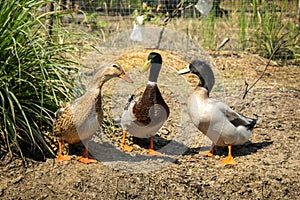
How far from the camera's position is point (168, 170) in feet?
10.8

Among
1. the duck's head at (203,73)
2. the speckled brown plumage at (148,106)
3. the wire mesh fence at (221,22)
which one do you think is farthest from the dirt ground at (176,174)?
the wire mesh fence at (221,22)

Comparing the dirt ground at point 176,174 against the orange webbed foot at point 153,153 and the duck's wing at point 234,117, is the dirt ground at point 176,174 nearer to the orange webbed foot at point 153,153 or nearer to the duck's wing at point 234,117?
the orange webbed foot at point 153,153

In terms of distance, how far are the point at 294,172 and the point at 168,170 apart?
0.85 metres

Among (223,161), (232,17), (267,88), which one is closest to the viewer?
(223,161)

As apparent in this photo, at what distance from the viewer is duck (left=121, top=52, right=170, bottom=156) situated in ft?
11.2

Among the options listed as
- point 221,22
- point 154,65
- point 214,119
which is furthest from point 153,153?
point 221,22

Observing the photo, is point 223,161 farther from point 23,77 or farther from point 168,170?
point 23,77

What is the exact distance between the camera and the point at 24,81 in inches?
128

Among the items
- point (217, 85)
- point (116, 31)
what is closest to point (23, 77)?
point (217, 85)

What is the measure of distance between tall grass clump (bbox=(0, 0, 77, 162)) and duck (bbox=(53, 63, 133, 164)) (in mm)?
144

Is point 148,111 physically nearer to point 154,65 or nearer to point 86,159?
point 154,65

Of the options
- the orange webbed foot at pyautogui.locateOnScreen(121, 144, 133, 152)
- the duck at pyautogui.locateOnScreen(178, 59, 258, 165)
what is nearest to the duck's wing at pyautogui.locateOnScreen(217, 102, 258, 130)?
the duck at pyautogui.locateOnScreen(178, 59, 258, 165)

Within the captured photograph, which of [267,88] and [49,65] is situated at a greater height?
[49,65]

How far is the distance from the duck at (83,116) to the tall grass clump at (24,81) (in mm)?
144
